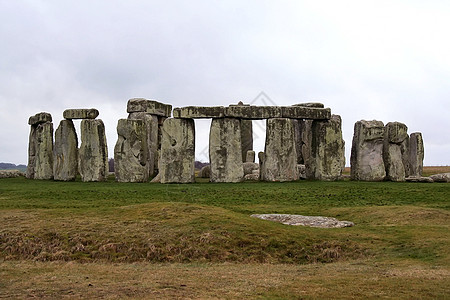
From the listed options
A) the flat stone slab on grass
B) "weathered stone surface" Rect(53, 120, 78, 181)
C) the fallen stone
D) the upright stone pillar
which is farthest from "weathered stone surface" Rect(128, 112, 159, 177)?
the flat stone slab on grass

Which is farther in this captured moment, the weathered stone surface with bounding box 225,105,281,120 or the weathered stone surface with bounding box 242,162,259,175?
the weathered stone surface with bounding box 242,162,259,175

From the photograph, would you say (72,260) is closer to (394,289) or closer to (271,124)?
(394,289)

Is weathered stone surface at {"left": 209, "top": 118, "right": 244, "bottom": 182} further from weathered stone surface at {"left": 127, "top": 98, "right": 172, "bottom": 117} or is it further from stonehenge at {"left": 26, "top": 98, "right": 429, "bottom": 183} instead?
weathered stone surface at {"left": 127, "top": 98, "right": 172, "bottom": 117}

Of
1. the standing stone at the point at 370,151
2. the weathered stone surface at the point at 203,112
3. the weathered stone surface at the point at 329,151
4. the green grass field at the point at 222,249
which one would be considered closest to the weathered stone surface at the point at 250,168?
the weathered stone surface at the point at 329,151

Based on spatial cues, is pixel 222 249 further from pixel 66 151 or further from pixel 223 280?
pixel 66 151

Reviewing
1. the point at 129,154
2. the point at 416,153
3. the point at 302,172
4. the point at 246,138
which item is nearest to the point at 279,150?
the point at 302,172

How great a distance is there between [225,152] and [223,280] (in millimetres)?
15750

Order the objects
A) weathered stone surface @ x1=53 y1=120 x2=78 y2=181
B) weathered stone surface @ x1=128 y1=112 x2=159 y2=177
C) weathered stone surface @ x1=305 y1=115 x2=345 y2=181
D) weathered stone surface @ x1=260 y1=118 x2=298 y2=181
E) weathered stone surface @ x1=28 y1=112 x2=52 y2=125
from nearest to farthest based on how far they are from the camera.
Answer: weathered stone surface @ x1=260 y1=118 x2=298 y2=181, weathered stone surface @ x1=305 y1=115 x2=345 y2=181, weathered stone surface @ x1=53 y1=120 x2=78 y2=181, weathered stone surface @ x1=128 y1=112 x2=159 y2=177, weathered stone surface @ x1=28 y1=112 x2=52 y2=125

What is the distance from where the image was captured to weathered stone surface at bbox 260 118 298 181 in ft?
85.3

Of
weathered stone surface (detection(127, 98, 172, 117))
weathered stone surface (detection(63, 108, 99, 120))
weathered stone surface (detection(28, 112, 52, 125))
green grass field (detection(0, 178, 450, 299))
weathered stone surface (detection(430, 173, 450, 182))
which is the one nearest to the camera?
green grass field (detection(0, 178, 450, 299))

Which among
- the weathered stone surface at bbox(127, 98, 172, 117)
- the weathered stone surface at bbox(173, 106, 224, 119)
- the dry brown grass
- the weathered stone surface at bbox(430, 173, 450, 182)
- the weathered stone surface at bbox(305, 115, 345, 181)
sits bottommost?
the dry brown grass

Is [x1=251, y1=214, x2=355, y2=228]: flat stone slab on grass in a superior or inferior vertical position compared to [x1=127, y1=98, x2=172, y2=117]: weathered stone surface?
inferior

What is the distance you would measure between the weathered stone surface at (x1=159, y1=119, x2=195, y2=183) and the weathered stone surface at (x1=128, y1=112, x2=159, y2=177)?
3903 millimetres

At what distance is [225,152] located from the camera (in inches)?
1023
